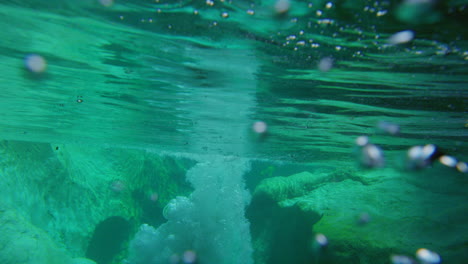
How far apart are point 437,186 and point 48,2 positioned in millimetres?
19216

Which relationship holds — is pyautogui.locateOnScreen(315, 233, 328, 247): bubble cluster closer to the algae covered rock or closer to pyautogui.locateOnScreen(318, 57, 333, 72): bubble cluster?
pyautogui.locateOnScreen(318, 57, 333, 72): bubble cluster

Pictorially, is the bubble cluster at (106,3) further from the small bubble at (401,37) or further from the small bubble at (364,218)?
the small bubble at (364,218)

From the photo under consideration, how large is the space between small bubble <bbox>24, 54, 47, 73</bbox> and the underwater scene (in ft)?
0.28

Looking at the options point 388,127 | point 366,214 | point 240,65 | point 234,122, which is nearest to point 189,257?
point 234,122

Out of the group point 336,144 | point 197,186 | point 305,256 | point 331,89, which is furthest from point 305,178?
point 331,89

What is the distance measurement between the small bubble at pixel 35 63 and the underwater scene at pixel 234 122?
84 mm

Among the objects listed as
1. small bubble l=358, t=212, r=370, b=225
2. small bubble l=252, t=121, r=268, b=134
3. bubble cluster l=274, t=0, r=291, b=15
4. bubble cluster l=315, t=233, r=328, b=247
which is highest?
bubble cluster l=274, t=0, r=291, b=15

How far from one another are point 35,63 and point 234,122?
940 cm

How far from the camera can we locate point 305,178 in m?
19.8

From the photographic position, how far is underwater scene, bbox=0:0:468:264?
19.8 feet

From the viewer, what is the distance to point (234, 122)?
49.7ft

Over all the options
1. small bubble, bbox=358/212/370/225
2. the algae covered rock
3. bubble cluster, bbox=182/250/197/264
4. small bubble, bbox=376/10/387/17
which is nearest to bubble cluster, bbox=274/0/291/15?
small bubble, bbox=376/10/387/17

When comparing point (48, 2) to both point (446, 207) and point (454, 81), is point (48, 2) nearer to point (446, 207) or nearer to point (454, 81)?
point (454, 81)

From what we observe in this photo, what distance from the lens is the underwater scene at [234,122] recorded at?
603 centimetres
